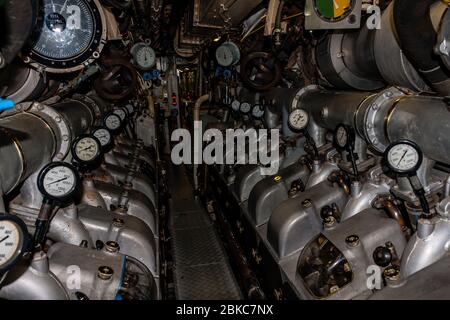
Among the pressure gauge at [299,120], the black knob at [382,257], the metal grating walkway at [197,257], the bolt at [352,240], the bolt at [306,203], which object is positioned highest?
the pressure gauge at [299,120]

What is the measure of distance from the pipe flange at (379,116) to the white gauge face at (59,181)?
1.92 metres

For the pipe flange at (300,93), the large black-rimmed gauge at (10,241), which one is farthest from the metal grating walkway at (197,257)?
the large black-rimmed gauge at (10,241)

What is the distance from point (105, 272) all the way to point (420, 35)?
6.96 ft

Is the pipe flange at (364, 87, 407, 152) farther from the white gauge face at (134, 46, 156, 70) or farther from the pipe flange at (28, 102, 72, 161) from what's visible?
the white gauge face at (134, 46, 156, 70)

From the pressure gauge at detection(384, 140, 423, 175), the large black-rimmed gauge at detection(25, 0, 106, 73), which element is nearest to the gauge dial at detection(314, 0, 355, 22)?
the pressure gauge at detection(384, 140, 423, 175)

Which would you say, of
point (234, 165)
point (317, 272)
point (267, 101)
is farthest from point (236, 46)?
point (317, 272)

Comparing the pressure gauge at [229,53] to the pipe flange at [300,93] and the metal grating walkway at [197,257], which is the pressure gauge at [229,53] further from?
the metal grating walkway at [197,257]

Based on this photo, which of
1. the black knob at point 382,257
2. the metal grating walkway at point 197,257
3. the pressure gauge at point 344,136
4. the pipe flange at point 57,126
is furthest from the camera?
the metal grating walkway at point 197,257

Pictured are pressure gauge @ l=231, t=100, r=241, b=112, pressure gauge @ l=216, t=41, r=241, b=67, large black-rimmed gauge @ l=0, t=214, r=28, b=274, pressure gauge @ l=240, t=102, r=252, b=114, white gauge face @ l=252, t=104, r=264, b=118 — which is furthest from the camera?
pressure gauge @ l=231, t=100, r=241, b=112

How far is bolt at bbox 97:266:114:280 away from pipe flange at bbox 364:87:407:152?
1871 millimetres

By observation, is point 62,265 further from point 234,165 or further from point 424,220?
point 234,165

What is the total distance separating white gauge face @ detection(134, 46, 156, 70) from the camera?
193 inches

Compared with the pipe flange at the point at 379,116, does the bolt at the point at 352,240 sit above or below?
below

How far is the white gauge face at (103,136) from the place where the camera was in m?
3.82
